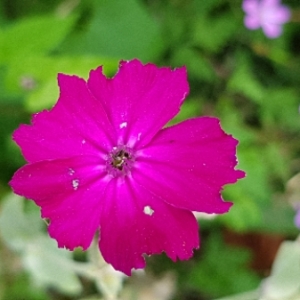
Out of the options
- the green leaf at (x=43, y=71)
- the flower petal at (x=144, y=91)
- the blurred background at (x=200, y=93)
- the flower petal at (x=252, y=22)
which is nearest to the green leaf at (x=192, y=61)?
the blurred background at (x=200, y=93)

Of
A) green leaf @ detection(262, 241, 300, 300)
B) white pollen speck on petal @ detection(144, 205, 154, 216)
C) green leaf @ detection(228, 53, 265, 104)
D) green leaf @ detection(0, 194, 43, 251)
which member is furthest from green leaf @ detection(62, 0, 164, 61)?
white pollen speck on petal @ detection(144, 205, 154, 216)

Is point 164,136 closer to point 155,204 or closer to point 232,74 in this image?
point 155,204

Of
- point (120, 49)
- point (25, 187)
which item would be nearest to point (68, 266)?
point (25, 187)

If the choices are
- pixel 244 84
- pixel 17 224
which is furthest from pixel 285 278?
pixel 244 84

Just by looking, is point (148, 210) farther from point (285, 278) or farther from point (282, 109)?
point (282, 109)

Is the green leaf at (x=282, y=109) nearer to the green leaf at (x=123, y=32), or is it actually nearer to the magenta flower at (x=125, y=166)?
the green leaf at (x=123, y=32)
